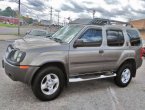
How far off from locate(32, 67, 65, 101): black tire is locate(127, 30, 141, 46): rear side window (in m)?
2.96

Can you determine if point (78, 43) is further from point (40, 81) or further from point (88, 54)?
point (40, 81)

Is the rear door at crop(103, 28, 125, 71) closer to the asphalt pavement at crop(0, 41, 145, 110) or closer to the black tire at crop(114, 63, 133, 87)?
the black tire at crop(114, 63, 133, 87)

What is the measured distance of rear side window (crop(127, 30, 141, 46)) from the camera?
291 inches

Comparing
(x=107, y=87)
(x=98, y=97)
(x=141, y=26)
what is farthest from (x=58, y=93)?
(x=141, y=26)

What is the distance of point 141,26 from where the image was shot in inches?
1882

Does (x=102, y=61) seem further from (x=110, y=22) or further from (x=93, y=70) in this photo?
(x=110, y=22)

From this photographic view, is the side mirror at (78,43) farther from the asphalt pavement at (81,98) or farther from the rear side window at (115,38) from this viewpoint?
the asphalt pavement at (81,98)

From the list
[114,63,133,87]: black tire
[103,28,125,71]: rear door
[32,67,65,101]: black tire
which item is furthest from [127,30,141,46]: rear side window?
[32,67,65,101]: black tire

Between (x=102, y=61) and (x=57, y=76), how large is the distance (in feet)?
5.01

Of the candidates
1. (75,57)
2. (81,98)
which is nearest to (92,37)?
(75,57)

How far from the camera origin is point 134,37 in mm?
7594

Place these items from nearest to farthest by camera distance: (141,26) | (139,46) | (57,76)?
(57,76) < (139,46) < (141,26)

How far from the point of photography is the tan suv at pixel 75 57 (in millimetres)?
5141

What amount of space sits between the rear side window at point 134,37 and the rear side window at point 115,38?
459 millimetres
